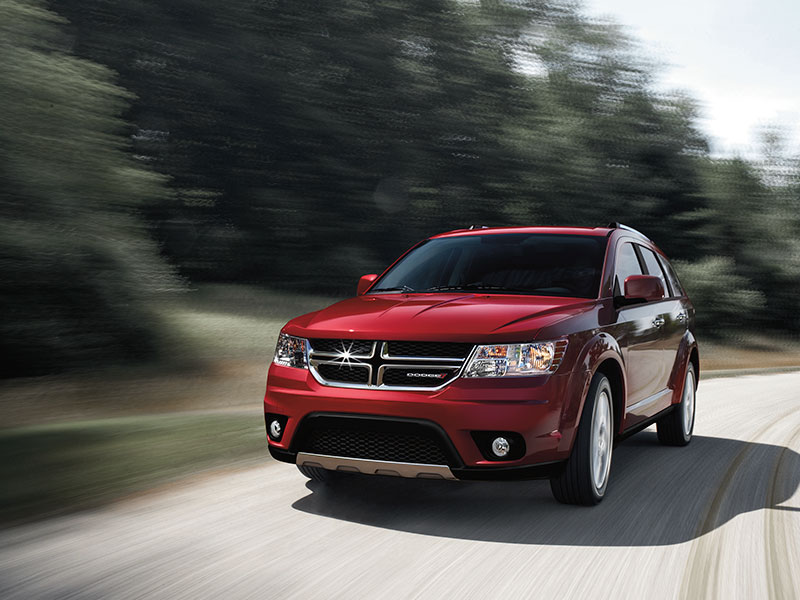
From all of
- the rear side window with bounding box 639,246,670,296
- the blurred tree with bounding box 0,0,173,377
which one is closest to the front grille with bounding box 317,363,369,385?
the rear side window with bounding box 639,246,670,296

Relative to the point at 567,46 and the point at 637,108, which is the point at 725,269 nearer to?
the point at 637,108

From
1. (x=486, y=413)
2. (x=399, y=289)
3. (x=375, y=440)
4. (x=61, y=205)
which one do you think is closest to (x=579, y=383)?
(x=486, y=413)

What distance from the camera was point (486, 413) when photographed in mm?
4832

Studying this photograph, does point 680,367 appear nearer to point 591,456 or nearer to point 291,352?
point 591,456

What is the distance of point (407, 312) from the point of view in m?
5.36

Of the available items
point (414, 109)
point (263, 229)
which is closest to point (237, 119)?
point (263, 229)

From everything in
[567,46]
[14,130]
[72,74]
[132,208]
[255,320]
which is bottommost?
[255,320]

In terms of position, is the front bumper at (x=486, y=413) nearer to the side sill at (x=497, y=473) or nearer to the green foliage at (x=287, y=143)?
the side sill at (x=497, y=473)

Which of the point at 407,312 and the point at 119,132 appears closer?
the point at 407,312

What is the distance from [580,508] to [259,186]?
1922 cm

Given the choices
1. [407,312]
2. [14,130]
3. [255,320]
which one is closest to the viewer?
[407,312]

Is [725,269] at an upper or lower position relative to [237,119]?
lower

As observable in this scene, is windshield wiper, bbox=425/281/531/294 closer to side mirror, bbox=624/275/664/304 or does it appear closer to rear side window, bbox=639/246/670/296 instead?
side mirror, bbox=624/275/664/304

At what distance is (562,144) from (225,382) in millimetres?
17145
